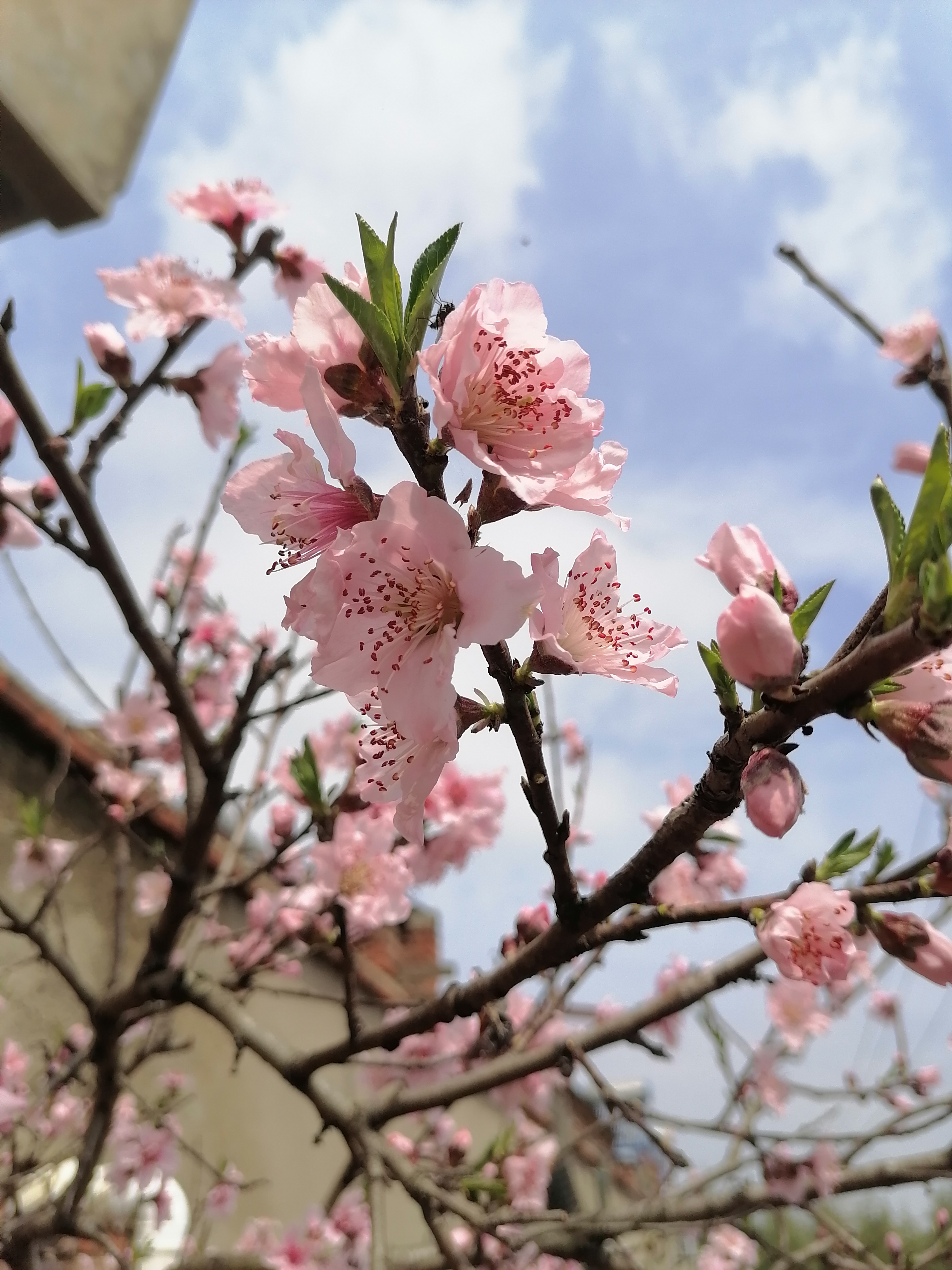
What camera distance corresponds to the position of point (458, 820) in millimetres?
2285

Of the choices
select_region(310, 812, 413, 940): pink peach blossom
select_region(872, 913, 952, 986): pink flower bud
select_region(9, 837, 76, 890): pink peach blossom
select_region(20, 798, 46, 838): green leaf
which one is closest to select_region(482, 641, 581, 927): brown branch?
select_region(872, 913, 952, 986): pink flower bud

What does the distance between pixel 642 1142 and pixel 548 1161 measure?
15.2 ft

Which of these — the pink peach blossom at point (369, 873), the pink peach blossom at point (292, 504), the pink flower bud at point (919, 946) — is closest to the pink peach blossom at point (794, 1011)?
the pink peach blossom at point (369, 873)

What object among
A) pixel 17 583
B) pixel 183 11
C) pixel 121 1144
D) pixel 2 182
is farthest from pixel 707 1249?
pixel 183 11

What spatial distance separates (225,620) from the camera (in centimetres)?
415

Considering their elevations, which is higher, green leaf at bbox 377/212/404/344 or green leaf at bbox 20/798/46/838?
green leaf at bbox 20/798/46/838

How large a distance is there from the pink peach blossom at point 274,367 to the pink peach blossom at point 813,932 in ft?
2.49

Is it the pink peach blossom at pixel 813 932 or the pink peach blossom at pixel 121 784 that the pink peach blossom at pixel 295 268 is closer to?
the pink peach blossom at pixel 813 932

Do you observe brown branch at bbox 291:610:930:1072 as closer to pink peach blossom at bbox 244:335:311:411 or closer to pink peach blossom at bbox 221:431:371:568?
pink peach blossom at bbox 221:431:371:568

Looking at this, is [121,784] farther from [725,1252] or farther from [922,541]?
[725,1252]

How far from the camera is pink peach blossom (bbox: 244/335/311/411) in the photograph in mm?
749

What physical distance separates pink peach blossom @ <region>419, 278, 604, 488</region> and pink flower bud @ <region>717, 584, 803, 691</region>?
0.69 feet

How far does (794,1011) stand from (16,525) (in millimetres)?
2622

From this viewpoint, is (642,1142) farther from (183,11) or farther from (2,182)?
(183,11)
